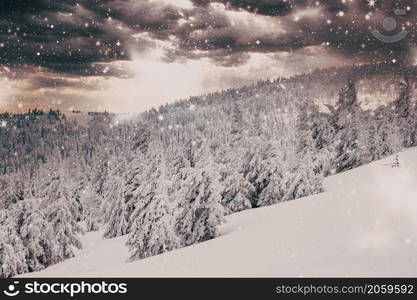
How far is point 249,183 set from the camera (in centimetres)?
3528

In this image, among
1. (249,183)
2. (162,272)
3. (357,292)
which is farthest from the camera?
(249,183)

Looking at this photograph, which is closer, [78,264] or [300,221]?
[300,221]

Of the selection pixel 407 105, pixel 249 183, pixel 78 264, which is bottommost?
pixel 78 264

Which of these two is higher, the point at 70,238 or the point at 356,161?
the point at 356,161

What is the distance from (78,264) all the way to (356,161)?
34.3 metres

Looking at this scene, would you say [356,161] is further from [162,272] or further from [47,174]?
[162,272]

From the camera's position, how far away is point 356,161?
49.6m

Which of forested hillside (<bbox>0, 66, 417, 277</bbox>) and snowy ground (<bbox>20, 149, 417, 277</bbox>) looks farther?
forested hillside (<bbox>0, 66, 417, 277</bbox>)

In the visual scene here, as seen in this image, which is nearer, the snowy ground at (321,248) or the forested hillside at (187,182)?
Result: the snowy ground at (321,248)

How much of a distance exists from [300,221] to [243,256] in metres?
4.57

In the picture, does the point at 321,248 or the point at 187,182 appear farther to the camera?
the point at 187,182

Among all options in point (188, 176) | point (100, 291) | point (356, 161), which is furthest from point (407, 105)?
point (100, 291)

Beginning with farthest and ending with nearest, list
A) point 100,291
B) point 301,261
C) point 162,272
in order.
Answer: point 162,272 → point 301,261 → point 100,291

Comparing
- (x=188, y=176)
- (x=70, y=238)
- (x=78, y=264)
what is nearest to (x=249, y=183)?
(x=188, y=176)
